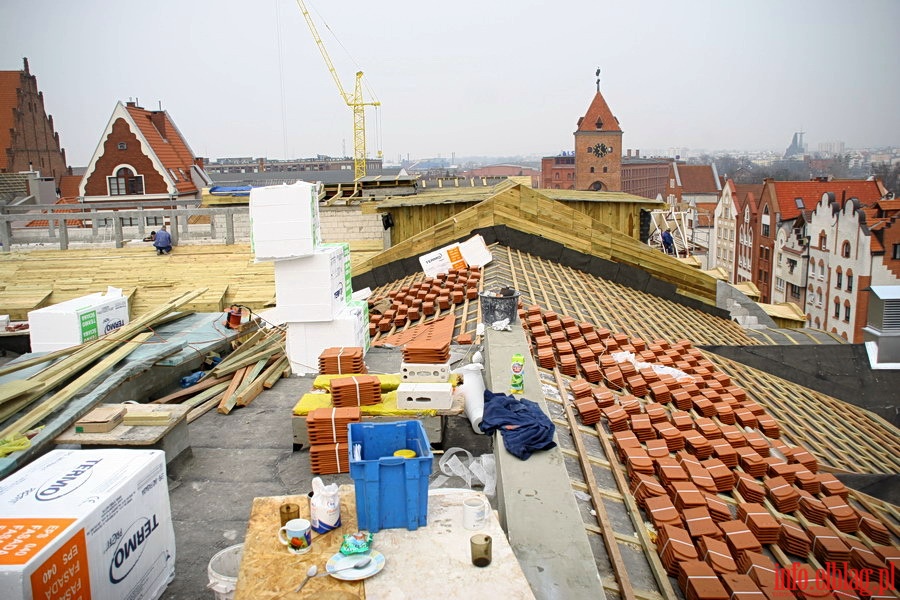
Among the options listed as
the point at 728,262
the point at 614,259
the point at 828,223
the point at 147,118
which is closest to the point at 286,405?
the point at 614,259

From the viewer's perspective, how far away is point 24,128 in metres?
51.2

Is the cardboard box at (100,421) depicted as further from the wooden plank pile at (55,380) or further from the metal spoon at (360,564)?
the metal spoon at (360,564)

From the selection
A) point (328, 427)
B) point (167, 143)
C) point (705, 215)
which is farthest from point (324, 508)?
point (705, 215)

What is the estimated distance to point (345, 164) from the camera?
146 metres

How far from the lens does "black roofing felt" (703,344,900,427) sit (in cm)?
1370

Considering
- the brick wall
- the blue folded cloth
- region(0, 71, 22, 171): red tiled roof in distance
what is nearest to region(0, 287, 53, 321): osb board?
the brick wall

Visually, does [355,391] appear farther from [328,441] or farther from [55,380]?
[55,380]

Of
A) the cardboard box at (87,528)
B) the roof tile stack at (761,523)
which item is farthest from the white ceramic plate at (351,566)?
the roof tile stack at (761,523)

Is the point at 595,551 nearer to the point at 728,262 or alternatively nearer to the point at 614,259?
the point at 614,259

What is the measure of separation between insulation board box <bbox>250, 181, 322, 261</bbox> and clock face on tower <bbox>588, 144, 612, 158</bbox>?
94775mm

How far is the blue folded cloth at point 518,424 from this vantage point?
19.6 feet

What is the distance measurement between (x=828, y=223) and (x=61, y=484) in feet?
153

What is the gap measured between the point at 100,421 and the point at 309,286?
3.74 m

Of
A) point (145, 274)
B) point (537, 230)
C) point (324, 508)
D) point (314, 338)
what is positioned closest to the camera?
point (324, 508)
